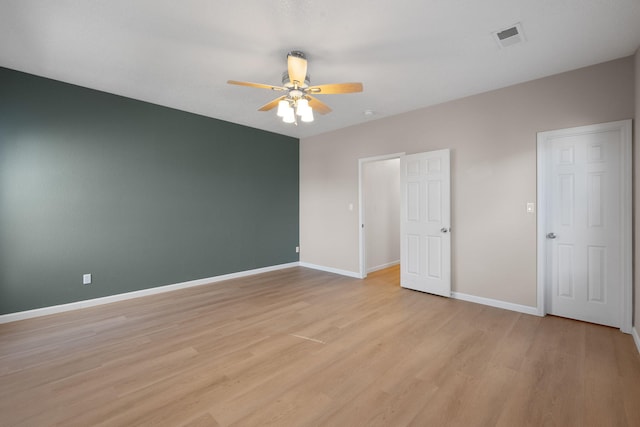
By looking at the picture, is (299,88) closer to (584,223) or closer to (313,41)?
(313,41)

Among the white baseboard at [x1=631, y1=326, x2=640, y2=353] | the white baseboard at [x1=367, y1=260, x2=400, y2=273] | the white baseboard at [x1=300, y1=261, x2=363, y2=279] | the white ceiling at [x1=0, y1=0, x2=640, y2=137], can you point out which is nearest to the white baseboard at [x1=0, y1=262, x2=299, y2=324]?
the white baseboard at [x1=300, y1=261, x2=363, y2=279]

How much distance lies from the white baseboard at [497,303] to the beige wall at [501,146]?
50 millimetres

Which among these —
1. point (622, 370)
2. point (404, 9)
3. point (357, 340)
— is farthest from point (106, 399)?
point (622, 370)

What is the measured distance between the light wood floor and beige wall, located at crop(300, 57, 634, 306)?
Result: 57cm

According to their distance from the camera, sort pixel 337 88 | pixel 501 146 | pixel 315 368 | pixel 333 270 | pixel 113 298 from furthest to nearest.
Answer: pixel 333 270
pixel 113 298
pixel 501 146
pixel 337 88
pixel 315 368

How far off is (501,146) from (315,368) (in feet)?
11.1

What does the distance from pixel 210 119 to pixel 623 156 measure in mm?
5351

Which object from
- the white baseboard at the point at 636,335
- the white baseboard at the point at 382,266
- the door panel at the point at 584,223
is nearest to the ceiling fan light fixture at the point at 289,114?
the door panel at the point at 584,223

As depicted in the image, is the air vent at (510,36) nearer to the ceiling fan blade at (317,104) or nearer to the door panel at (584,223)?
the door panel at (584,223)

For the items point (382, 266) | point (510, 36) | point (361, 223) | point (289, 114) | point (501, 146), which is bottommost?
point (382, 266)

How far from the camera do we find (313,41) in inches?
98.0

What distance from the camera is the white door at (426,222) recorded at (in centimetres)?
387

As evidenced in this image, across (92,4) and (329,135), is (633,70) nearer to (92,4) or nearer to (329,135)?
(329,135)

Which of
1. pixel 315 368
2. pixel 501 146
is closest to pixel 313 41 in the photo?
pixel 501 146
